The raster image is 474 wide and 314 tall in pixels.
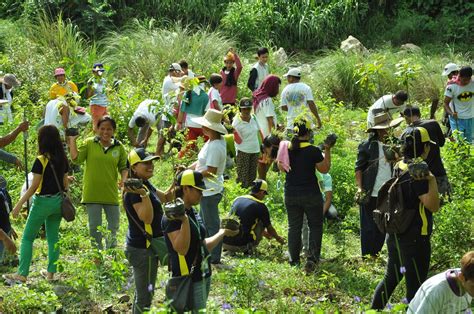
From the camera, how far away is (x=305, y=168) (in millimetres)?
8938

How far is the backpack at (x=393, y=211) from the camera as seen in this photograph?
7.29 metres

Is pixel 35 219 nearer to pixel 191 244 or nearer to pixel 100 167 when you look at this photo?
pixel 100 167

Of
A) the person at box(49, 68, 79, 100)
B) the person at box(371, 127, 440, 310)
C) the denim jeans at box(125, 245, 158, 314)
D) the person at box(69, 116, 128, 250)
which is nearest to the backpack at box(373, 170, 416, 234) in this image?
the person at box(371, 127, 440, 310)

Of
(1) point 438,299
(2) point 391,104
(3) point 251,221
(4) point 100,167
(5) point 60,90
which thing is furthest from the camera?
(5) point 60,90

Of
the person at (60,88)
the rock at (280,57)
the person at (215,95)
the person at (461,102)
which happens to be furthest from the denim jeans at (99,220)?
the rock at (280,57)

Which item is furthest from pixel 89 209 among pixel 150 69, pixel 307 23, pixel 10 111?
pixel 307 23

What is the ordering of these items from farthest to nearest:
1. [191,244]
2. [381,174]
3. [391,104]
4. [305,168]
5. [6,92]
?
[6,92]
[391,104]
[381,174]
[305,168]
[191,244]

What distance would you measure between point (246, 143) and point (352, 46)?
8.14 metres

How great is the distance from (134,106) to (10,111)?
1976 mm

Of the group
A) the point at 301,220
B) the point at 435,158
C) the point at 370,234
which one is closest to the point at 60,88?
the point at 301,220

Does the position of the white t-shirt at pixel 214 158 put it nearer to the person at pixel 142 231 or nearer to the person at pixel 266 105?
the person at pixel 142 231

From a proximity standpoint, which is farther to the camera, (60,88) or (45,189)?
(60,88)

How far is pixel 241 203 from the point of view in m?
9.66

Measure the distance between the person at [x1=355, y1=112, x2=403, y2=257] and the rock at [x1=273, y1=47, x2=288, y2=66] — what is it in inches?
359
